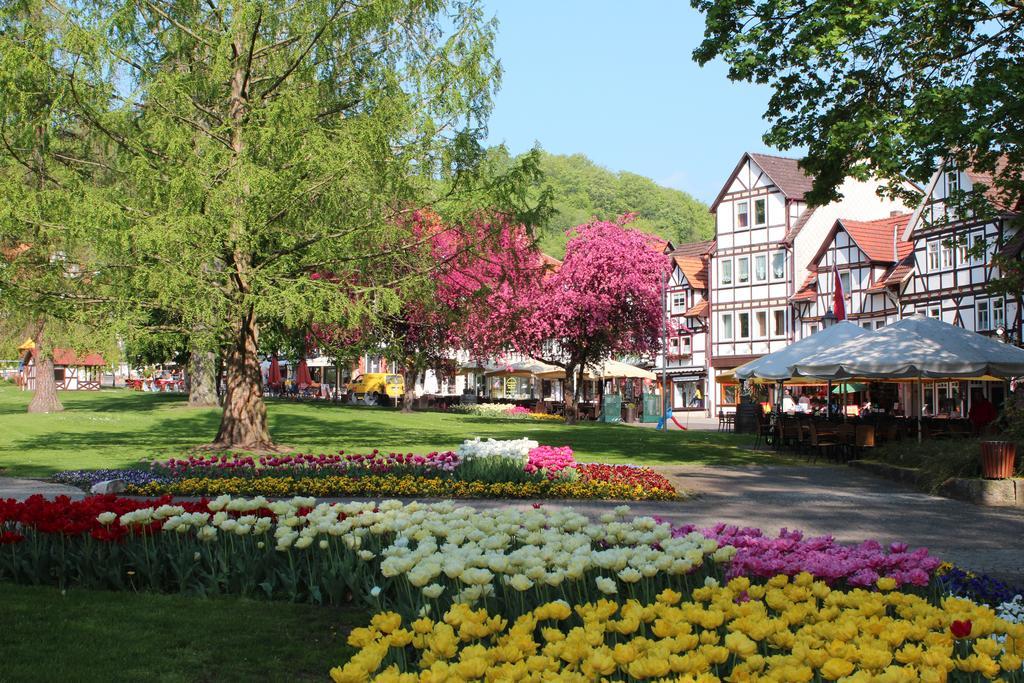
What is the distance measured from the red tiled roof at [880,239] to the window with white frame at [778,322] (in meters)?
7.23

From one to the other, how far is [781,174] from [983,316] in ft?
62.8

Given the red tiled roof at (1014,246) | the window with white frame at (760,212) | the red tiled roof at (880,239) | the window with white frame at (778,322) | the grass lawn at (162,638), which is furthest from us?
the window with white frame at (760,212)

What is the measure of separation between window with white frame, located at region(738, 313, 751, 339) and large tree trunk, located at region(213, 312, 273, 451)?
46.1 m

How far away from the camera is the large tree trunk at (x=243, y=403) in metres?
21.7

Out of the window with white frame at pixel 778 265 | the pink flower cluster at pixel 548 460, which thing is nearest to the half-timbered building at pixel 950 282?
the window with white frame at pixel 778 265

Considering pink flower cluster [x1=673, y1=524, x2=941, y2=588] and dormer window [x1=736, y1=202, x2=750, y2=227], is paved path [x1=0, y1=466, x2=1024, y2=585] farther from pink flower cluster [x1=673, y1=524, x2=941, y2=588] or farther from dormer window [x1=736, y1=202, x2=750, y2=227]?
dormer window [x1=736, y1=202, x2=750, y2=227]

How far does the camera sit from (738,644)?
139 inches

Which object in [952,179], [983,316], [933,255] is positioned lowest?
[983,316]

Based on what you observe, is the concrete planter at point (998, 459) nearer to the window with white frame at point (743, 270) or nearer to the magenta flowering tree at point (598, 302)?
the magenta flowering tree at point (598, 302)

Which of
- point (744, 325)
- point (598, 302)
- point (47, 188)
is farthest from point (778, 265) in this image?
point (47, 188)

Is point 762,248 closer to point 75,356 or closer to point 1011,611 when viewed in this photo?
point 75,356

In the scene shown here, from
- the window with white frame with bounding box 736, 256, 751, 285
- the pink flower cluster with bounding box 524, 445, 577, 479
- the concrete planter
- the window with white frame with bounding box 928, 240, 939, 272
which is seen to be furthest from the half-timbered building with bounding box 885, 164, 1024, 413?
the pink flower cluster with bounding box 524, 445, 577, 479

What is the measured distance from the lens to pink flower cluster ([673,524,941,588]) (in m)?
5.41

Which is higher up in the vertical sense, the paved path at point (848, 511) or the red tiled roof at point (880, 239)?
the red tiled roof at point (880, 239)
